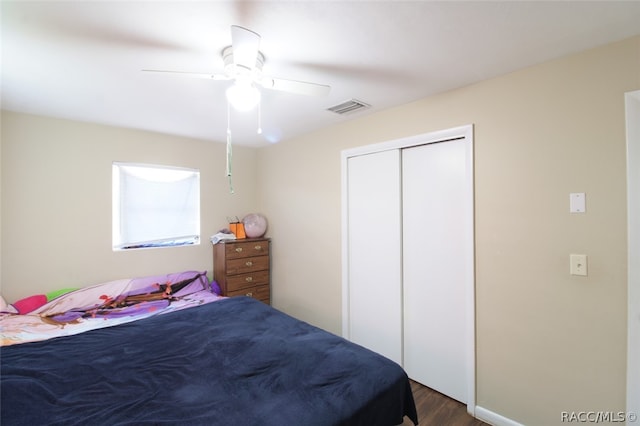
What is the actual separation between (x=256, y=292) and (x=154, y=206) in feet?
5.03

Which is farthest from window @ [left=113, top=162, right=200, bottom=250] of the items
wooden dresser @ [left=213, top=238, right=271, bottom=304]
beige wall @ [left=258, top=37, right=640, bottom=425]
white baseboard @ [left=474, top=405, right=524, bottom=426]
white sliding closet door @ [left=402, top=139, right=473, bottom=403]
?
white baseboard @ [left=474, top=405, right=524, bottom=426]

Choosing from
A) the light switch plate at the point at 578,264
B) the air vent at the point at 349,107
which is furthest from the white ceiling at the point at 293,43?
the light switch plate at the point at 578,264

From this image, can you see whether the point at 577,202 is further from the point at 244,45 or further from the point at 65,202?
the point at 65,202

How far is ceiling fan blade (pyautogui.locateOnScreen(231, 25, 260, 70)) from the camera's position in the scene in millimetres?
1146

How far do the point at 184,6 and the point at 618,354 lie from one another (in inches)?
107

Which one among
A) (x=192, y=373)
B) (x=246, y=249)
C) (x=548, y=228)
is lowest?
(x=192, y=373)

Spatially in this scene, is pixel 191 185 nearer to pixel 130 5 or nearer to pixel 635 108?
pixel 130 5

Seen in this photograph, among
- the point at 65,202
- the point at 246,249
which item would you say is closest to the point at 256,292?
the point at 246,249

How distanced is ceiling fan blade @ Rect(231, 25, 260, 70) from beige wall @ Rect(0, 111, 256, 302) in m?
2.28

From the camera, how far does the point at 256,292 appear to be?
344 centimetres

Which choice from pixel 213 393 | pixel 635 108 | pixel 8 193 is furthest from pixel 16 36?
pixel 635 108

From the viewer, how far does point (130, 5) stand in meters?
1.19

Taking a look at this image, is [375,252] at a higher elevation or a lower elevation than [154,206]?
lower

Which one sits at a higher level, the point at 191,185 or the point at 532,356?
the point at 191,185
